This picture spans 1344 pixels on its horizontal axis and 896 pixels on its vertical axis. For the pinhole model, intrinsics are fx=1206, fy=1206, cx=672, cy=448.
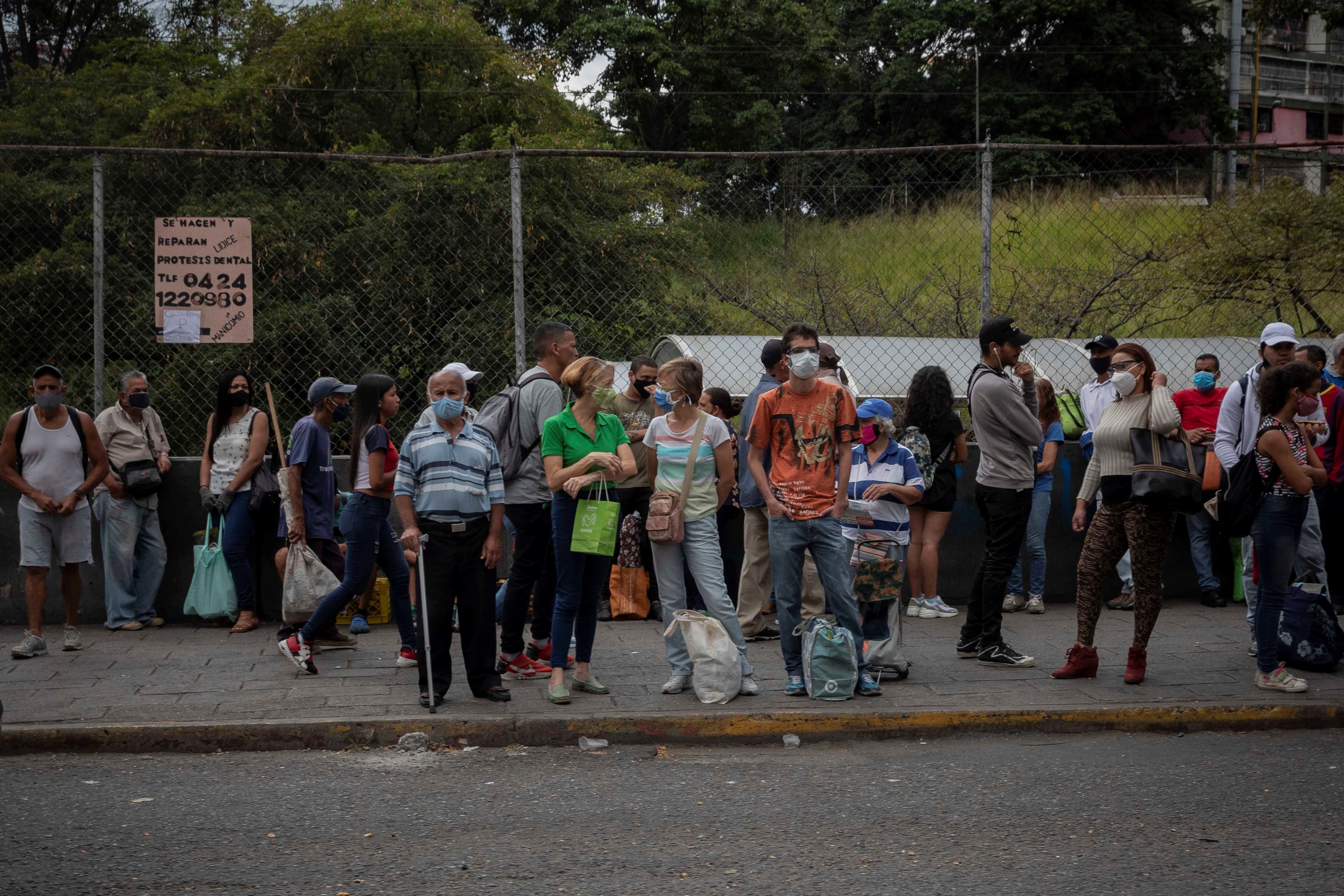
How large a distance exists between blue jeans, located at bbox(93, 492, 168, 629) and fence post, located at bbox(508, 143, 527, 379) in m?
2.97

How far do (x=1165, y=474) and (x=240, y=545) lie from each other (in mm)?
6294

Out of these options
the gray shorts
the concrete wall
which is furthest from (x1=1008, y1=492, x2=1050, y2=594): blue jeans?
the gray shorts

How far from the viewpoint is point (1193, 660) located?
7500 millimetres

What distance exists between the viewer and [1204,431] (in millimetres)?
9242

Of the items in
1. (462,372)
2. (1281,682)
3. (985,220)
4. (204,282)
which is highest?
(985,220)

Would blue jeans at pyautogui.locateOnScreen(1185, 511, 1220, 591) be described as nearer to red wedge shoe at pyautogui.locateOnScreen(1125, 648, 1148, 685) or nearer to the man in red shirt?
the man in red shirt

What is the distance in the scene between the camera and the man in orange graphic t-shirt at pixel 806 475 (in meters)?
6.51

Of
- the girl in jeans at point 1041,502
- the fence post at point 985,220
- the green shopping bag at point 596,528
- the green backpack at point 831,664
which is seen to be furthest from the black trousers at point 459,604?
the fence post at point 985,220

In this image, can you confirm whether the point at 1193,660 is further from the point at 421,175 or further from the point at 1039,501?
the point at 421,175

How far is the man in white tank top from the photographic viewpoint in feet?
26.1

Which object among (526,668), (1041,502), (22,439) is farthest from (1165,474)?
(22,439)

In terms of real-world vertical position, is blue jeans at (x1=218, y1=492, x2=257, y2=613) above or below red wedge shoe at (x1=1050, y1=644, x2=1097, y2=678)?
above

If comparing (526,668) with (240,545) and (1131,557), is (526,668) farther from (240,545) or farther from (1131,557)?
(1131,557)

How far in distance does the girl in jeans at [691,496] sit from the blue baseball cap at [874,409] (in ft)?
3.67
